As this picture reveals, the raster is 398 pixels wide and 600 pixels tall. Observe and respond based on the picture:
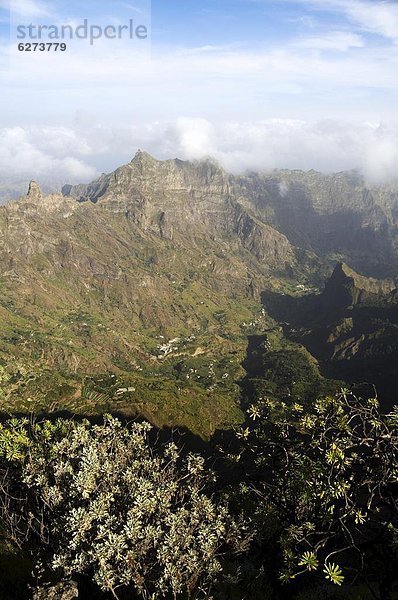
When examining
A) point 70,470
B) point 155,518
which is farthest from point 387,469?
point 70,470

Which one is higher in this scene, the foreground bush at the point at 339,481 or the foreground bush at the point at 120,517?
the foreground bush at the point at 339,481

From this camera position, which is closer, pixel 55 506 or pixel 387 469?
pixel 387 469

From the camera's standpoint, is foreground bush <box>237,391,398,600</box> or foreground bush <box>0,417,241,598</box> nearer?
foreground bush <box>237,391,398,600</box>

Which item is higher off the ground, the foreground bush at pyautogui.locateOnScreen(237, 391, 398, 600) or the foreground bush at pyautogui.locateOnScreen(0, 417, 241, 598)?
the foreground bush at pyautogui.locateOnScreen(237, 391, 398, 600)

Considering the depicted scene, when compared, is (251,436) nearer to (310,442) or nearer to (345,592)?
(310,442)

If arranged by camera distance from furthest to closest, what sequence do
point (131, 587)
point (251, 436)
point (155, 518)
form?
point (251, 436)
point (131, 587)
point (155, 518)

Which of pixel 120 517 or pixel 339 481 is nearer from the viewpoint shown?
pixel 339 481

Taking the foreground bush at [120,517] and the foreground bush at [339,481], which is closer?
the foreground bush at [339,481]

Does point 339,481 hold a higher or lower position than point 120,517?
higher
